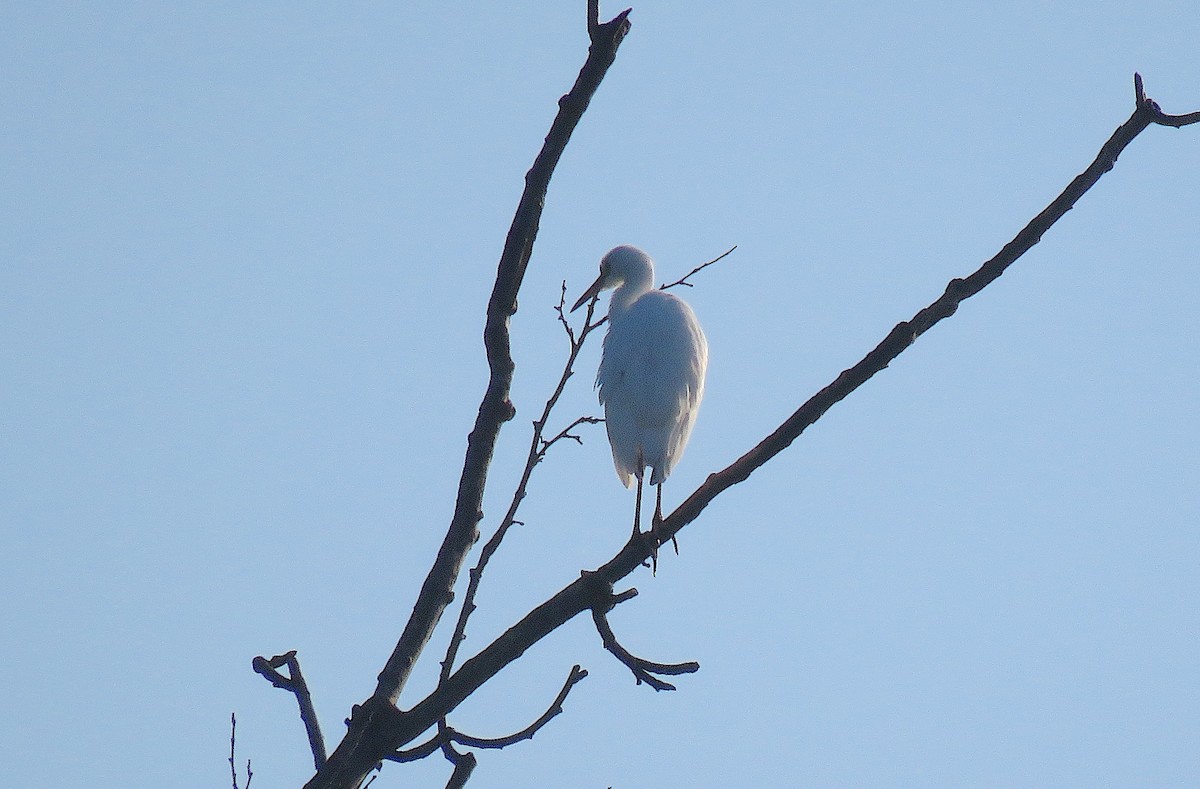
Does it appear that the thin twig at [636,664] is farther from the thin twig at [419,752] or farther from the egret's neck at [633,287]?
the egret's neck at [633,287]

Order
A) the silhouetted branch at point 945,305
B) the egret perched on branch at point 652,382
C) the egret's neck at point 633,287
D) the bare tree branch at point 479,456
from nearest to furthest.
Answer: the bare tree branch at point 479,456, the silhouetted branch at point 945,305, the egret perched on branch at point 652,382, the egret's neck at point 633,287

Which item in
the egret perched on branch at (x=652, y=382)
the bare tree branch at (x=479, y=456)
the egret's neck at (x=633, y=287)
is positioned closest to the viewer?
the bare tree branch at (x=479, y=456)

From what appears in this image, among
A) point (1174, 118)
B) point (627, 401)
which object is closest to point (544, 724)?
point (1174, 118)

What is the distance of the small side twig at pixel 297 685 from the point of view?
4.10 meters

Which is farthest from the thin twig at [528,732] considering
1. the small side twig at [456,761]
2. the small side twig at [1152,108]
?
the small side twig at [1152,108]

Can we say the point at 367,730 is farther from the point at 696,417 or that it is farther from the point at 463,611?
the point at 696,417

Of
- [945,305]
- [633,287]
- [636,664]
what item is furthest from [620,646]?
[633,287]

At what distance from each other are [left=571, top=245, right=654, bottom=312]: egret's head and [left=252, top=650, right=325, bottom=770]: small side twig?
17.1 feet

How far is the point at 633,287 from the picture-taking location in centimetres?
907

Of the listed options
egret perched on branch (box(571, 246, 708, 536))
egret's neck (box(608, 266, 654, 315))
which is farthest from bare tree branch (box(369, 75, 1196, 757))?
egret's neck (box(608, 266, 654, 315))

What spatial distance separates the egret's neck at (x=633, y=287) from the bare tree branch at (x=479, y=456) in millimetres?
4858

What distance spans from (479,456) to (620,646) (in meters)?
0.78

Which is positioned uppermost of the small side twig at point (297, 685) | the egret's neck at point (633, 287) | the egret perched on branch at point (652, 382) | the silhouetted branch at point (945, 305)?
Result: the egret's neck at point (633, 287)

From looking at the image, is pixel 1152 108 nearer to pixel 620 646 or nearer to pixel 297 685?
pixel 620 646
